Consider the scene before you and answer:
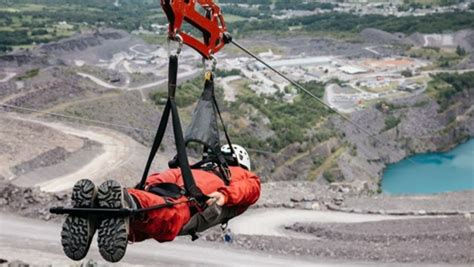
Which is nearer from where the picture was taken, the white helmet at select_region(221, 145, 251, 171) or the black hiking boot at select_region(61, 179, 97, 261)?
the black hiking boot at select_region(61, 179, 97, 261)

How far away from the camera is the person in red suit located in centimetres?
458

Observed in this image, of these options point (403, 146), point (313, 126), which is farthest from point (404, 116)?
point (313, 126)

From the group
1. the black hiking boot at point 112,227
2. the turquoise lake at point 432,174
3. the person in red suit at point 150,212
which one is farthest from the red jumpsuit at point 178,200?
the turquoise lake at point 432,174

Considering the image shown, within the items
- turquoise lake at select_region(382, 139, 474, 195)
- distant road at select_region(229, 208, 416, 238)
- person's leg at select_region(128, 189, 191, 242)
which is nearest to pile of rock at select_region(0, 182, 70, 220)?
distant road at select_region(229, 208, 416, 238)

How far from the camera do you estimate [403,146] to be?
42.0 meters

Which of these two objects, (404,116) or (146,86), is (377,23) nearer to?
(404,116)

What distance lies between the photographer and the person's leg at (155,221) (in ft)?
16.1

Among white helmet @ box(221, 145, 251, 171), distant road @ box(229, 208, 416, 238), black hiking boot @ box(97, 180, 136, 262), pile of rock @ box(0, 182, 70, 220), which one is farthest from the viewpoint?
distant road @ box(229, 208, 416, 238)

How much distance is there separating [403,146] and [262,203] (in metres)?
27.0

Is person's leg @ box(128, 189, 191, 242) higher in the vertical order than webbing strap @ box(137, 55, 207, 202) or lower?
lower

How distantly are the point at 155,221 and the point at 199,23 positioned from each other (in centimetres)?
190

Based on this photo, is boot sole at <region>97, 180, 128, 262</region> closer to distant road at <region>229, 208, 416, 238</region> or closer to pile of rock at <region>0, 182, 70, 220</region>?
pile of rock at <region>0, 182, 70, 220</region>

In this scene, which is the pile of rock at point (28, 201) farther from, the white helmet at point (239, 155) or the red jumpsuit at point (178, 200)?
the red jumpsuit at point (178, 200)

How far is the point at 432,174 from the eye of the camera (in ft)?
123
